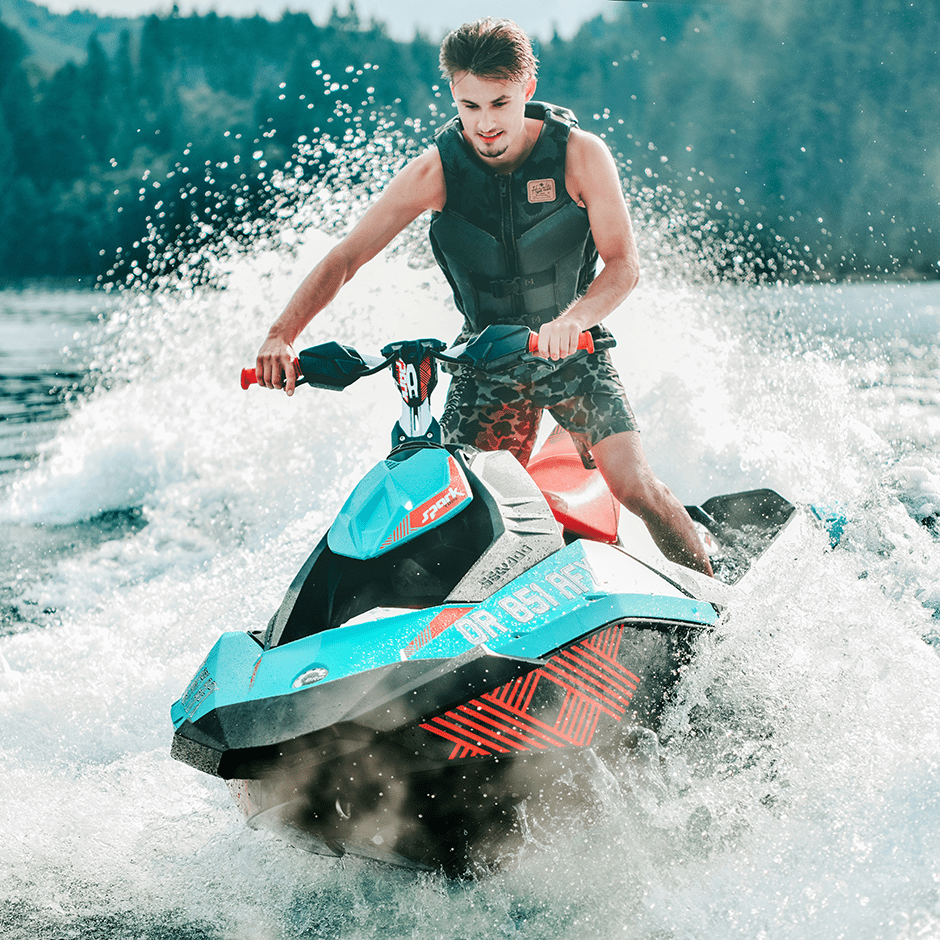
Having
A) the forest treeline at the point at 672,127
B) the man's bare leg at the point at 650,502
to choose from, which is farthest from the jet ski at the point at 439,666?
the forest treeline at the point at 672,127

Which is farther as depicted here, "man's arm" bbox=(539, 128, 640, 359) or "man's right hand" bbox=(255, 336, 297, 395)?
"man's arm" bbox=(539, 128, 640, 359)

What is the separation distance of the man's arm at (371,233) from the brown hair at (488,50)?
420 millimetres

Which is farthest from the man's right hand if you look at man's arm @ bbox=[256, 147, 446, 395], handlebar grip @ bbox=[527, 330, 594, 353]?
handlebar grip @ bbox=[527, 330, 594, 353]

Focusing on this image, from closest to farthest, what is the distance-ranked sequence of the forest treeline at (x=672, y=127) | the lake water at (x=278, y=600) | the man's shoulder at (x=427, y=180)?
the lake water at (x=278, y=600), the man's shoulder at (x=427, y=180), the forest treeline at (x=672, y=127)

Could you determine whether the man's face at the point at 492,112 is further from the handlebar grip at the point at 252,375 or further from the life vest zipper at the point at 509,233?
the handlebar grip at the point at 252,375

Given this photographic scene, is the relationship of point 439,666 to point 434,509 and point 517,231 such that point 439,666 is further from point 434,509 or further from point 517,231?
point 517,231

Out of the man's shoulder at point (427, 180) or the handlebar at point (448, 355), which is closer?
the handlebar at point (448, 355)

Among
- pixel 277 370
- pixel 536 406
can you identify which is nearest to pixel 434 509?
pixel 277 370

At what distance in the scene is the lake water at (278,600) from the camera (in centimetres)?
201

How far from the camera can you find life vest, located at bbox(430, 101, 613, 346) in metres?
2.71

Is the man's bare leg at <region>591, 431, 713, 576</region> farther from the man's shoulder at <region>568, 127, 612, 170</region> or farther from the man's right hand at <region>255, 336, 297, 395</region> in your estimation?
the man's right hand at <region>255, 336, 297, 395</region>

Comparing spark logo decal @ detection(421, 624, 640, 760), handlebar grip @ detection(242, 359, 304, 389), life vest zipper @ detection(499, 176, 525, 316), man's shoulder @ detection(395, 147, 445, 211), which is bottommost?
spark logo decal @ detection(421, 624, 640, 760)

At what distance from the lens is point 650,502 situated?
2531 mm

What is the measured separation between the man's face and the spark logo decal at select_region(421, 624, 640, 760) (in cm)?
148
